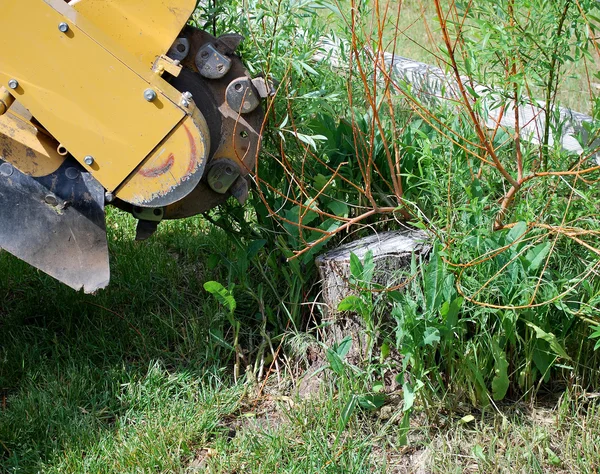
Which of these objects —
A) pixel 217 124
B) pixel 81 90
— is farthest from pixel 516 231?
pixel 81 90

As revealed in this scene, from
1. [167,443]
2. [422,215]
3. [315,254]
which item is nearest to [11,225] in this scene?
[167,443]

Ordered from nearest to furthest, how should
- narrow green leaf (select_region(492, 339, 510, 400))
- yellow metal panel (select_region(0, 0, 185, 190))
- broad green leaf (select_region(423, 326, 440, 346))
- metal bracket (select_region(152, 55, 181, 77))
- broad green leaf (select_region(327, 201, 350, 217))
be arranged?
yellow metal panel (select_region(0, 0, 185, 190)) < metal bracket (select_region(152, 55, 181, 77)) < broad green leaf (select_region(423, 326, 440, 346)) < narrow green leaf (select_region(492, 339, 510, 400)) < broad green leaf (select_region(327, 201, 350, 217))

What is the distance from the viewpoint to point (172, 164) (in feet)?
9.02

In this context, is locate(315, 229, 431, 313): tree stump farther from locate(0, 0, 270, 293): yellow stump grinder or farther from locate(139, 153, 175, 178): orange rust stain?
locate(139, 153, 175, 178): orange rust stain

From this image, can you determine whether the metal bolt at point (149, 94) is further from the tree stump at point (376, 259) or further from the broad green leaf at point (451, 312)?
the broad green leaf at point (451, 312)

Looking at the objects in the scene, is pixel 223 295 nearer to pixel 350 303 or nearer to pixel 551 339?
pixel 350 303

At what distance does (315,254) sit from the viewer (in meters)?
3.34

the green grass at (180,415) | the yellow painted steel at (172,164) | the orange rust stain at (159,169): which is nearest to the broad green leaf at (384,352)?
the green grass at (180,415)

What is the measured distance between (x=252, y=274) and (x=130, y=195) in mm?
1017

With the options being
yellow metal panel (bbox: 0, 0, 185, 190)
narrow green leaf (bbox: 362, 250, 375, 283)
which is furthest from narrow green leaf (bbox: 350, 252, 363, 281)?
yellow metal panel (bbox: 0, 0, 185, 190)

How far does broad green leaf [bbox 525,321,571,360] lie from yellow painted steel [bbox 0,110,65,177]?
184cm

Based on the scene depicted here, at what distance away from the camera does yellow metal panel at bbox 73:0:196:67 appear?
2.66 metres

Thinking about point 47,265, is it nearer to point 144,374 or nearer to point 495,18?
point 144,374

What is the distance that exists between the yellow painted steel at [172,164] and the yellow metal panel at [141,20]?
10.9 inches
